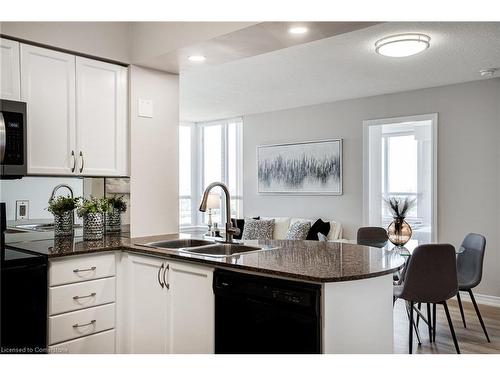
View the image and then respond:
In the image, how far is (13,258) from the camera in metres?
2.40

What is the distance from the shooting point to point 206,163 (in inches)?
312

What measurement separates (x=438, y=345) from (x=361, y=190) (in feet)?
8.28

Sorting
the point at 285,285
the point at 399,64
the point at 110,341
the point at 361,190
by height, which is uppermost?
the point at 399,64

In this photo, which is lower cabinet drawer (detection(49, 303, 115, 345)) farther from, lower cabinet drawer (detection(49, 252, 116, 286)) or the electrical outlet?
the electrical outlet

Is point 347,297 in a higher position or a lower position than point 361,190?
lower

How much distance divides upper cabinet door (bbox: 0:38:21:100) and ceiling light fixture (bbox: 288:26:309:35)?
1.61m

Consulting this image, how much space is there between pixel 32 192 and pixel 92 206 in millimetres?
388

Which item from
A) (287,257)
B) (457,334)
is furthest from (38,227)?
(457,334)

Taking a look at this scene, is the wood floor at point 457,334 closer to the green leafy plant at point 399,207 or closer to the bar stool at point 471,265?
the bar stool at point 471,265

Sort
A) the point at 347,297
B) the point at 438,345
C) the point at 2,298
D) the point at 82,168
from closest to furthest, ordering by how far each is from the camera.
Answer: the point at 347,297 → the point at 2,298 → the point at 82,168 → the point at 438,345

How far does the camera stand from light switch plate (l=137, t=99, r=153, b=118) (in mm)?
3291

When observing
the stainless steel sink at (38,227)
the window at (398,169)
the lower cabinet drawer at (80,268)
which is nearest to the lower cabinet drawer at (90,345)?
the lower cabinet drawer at (80,268)
